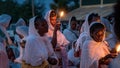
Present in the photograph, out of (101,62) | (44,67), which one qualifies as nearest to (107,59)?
(101,62)

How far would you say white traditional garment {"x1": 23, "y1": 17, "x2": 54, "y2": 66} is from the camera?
326 inches

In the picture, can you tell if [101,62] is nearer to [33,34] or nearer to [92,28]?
[92,28]

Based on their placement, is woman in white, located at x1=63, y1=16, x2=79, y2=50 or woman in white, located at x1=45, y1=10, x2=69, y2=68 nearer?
woman in white, located at x1=45, y1=10, x2=69, y2=68

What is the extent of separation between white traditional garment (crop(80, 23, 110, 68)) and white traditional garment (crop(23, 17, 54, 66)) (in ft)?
3.09

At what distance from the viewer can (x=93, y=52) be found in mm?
7461

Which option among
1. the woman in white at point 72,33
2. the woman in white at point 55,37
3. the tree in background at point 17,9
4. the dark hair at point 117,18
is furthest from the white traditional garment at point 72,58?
the tree in background at point 17,9

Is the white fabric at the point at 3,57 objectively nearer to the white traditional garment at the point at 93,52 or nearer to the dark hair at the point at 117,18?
the white traditional garment at the point at 93,52

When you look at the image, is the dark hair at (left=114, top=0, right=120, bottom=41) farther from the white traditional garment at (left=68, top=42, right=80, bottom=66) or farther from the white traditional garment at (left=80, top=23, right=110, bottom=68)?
the white traditional garment at (left=68, top=42, right=80, bottom=66)

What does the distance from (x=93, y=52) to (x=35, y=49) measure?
4.05 feet

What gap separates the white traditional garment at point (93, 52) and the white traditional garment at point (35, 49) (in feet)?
3.09

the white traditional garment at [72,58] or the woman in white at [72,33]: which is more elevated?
the woman in white at [72,33]

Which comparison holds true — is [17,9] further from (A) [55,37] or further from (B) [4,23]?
(A) [55,37]

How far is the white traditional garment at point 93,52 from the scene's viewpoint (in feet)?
24.2

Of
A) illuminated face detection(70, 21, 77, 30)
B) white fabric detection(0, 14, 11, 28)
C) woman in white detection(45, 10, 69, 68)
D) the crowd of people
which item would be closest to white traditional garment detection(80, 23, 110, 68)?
the crowd of people
